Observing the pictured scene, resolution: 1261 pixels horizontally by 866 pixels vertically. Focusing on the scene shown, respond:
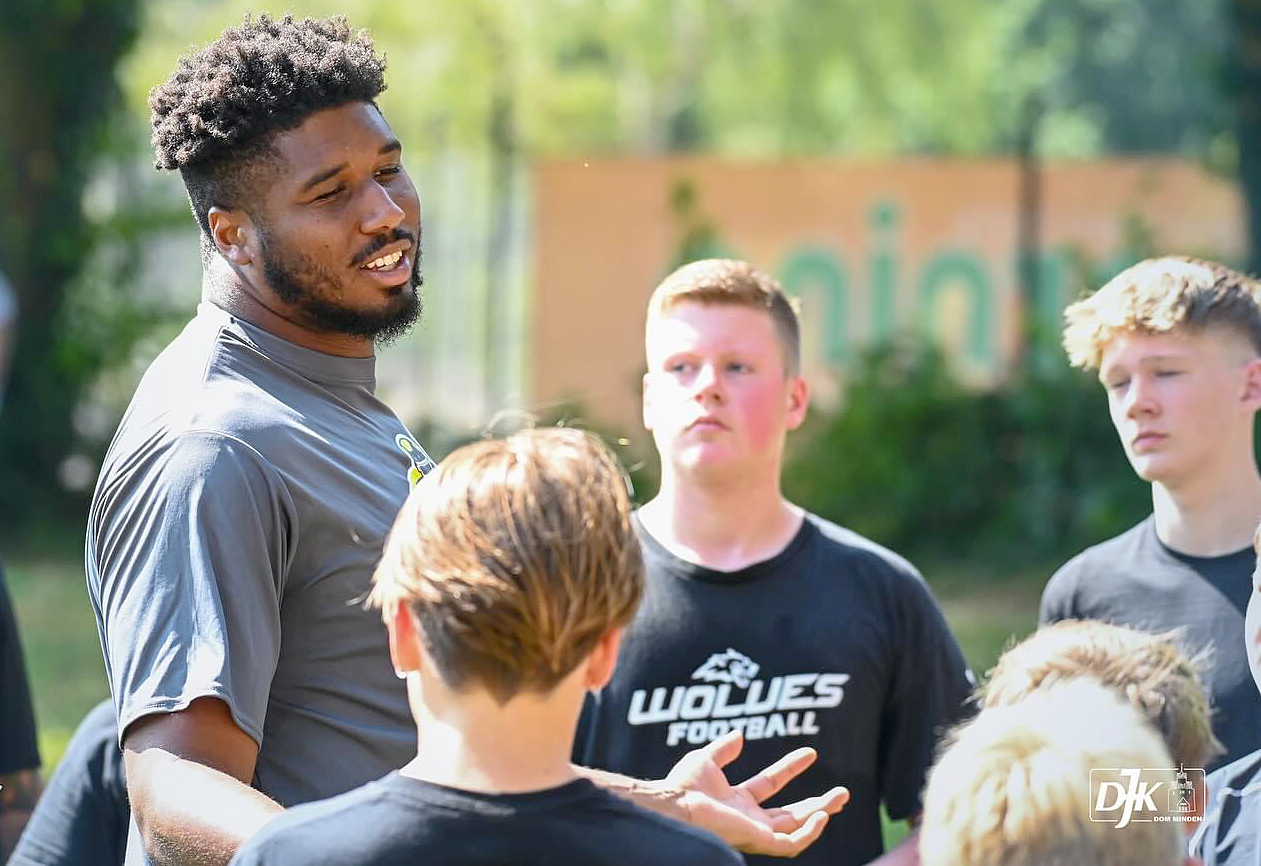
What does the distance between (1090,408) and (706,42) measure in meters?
12.5

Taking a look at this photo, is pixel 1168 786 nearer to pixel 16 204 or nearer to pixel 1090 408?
pixel 1090 408

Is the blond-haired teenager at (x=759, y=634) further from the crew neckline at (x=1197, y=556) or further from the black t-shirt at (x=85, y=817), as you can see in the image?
the black t-shirt at (x=85, y=817)

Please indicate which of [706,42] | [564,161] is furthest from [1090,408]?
[706,42]

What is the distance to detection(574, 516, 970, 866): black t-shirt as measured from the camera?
3.46 m

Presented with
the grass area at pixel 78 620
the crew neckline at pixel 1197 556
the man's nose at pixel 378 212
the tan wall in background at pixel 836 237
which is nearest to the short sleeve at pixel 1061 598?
the crew neckline at pixel 1197 556

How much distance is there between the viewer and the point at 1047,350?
35.1 ft

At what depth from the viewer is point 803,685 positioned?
3.48m

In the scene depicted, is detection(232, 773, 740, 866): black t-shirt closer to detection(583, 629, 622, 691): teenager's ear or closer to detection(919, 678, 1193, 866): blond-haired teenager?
detection(583, 629, 622, 691): teenager's ear

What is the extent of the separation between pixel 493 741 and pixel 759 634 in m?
1.58

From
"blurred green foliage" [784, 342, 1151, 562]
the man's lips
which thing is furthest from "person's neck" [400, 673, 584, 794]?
"blurred green foliage" [784, 342, 1151, 562]

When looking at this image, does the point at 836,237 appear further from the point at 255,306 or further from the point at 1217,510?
the point at 255,306

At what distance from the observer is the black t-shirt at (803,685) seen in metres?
3.46

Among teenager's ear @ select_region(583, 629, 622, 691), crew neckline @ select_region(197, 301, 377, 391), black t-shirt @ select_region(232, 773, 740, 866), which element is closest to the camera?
black t-shirt @ select_region(232, 773, 740, 866)

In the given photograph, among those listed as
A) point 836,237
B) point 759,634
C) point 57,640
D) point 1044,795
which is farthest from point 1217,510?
point 836,237
